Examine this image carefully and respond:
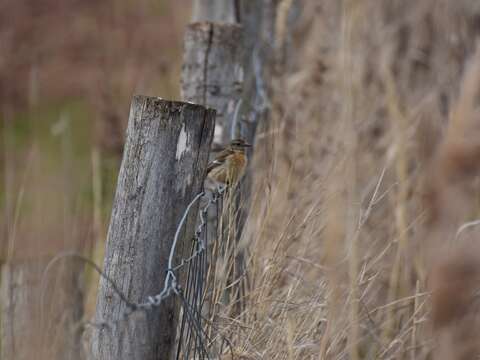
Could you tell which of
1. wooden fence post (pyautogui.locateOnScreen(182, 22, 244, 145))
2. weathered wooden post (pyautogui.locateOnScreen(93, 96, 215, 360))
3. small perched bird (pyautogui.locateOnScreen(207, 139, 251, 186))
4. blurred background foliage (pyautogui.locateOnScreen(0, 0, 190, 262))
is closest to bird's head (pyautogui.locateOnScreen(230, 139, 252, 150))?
small perched bird (pyautogui.locateOnScreen(207, 139, 251, 186))

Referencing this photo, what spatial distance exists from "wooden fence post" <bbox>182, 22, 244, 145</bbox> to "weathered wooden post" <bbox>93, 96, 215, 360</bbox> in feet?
4.59

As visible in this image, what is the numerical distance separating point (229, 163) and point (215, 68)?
0.52 metres

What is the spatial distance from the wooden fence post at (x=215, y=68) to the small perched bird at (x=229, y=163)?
0.27m

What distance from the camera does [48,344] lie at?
6.79 ft

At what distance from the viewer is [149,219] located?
2.12 m

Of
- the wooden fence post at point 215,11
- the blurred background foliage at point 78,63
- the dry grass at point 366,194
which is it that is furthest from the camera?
the blurred background foliage at point 78,63

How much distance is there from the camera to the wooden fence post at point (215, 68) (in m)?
3.56

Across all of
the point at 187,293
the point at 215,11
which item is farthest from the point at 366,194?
the point at 215,11

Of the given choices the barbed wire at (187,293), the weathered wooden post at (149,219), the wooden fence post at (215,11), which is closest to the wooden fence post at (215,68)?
the wooden fence post at (215,11)

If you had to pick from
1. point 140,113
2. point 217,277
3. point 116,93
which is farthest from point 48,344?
point 116,93

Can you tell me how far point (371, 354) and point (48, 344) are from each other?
1.23 meters

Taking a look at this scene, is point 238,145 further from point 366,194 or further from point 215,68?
point 366,194

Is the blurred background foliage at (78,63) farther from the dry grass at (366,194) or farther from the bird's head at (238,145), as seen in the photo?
the bird's head at (238,145)

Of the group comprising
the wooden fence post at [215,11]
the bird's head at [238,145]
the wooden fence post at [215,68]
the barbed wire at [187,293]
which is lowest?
the barbed wire at [187,293]
